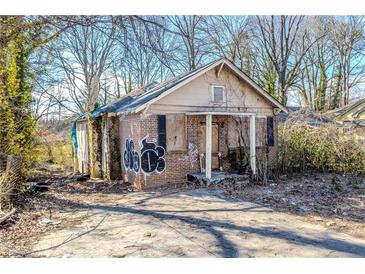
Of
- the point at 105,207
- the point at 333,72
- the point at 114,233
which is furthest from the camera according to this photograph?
the point at 333,72

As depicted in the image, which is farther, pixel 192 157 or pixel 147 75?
pixel 147 75

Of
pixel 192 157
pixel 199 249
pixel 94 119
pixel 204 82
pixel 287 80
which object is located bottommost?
pixel 199 249

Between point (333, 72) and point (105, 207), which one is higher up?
point (333, 72)

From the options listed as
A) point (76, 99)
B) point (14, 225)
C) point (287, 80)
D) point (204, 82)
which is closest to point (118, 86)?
point (76, 99)

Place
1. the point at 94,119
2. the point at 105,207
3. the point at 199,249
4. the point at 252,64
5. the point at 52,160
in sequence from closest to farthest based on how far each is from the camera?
the point at 199,249 → the point at 105,207 → the point at 94,119 → the point at 52,160 → the point at 252,64

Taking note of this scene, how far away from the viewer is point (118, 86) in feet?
94.7

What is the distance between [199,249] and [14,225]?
160 inches

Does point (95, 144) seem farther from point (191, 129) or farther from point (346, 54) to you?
point (346, 54)

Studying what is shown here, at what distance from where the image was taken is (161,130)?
11.6 m

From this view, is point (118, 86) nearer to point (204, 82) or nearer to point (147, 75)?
point (147, 75)

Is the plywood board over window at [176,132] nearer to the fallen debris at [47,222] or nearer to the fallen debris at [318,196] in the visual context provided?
the fallen debris at [318,196]

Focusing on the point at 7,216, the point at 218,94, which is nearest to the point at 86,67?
the point at 218,94

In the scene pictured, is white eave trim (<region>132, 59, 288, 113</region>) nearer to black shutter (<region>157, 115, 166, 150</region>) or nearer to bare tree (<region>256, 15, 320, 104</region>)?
black shutter (<region>157, 115, 166, 150</region>)

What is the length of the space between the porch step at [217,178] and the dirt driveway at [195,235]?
2.72 m
